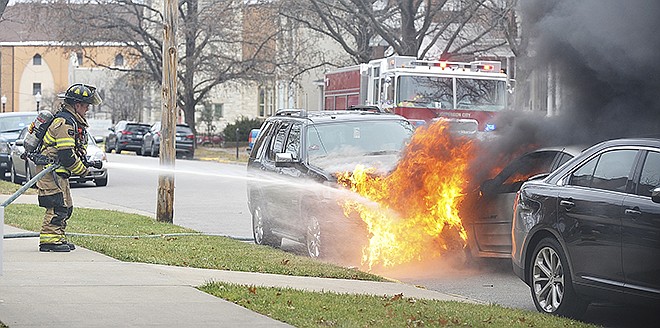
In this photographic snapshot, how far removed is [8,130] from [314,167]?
1654 centimetres

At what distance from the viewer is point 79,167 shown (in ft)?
36.8

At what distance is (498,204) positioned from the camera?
1137 cm

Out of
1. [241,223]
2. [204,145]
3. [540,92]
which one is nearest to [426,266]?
[540,92]

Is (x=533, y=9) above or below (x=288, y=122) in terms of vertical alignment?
above

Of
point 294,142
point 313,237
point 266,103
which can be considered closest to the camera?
point 313,237

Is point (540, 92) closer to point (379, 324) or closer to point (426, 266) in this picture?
point (426, 266)

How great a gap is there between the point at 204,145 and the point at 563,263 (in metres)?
50.8

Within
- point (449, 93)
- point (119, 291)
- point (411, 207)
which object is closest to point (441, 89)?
point (449, 93)

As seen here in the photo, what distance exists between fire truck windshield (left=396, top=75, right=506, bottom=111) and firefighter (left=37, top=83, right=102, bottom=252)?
Answer: 526 inches

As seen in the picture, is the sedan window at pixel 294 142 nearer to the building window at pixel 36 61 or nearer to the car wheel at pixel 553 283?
the car wheel at pixel 553 283

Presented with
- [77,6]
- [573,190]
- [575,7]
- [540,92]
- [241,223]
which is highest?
[77,6]

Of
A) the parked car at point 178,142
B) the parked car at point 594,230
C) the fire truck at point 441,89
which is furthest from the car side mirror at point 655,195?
the parked car at point 178,142

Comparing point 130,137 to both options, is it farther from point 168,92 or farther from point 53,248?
point 53,248

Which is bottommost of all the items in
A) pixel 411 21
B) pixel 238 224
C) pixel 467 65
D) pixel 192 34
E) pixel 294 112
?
pixel 238 224
